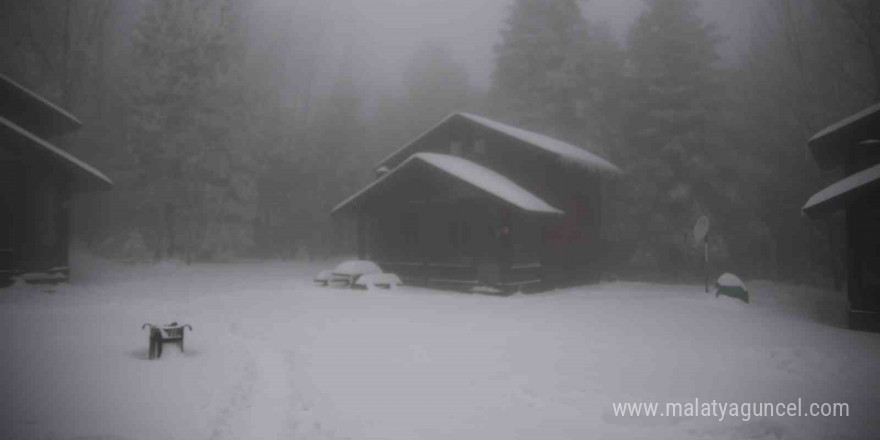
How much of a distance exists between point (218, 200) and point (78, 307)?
22.6 metres

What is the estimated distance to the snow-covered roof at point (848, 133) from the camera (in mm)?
15258

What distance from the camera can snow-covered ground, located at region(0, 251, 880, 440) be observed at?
6.54m

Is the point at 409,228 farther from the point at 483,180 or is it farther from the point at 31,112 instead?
the point at 31,112

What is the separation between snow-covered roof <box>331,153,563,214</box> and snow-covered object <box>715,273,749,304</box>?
741 centimetres

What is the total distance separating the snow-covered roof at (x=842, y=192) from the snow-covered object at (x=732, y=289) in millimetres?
5525

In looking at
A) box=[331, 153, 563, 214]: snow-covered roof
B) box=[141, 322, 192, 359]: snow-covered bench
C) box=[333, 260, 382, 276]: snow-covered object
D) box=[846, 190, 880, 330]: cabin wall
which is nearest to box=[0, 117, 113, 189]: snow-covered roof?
box=[333, 260, 382, 276]: snow-covered object

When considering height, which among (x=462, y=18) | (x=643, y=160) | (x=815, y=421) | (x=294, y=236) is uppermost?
(x=462, y=18)

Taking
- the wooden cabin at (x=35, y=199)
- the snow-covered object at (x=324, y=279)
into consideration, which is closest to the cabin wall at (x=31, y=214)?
the wooden cabin at (x=35, y=199)

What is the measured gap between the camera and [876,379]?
8797mm

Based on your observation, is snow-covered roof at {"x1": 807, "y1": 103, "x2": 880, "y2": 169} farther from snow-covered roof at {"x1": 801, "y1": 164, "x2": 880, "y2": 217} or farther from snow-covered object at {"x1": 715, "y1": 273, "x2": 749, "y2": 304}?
snow-covered object at {"x1": 715, "y1": 273, "x2": 749, "y2": 304}

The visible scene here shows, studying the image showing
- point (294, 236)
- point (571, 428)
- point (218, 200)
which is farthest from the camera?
point (294, 236)

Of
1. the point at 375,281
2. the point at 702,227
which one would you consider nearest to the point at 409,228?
the point at 375,281

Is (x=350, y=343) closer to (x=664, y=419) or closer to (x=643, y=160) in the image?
(x=664, y=419)

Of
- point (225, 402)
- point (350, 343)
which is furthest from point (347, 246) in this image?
point (225, 402)
